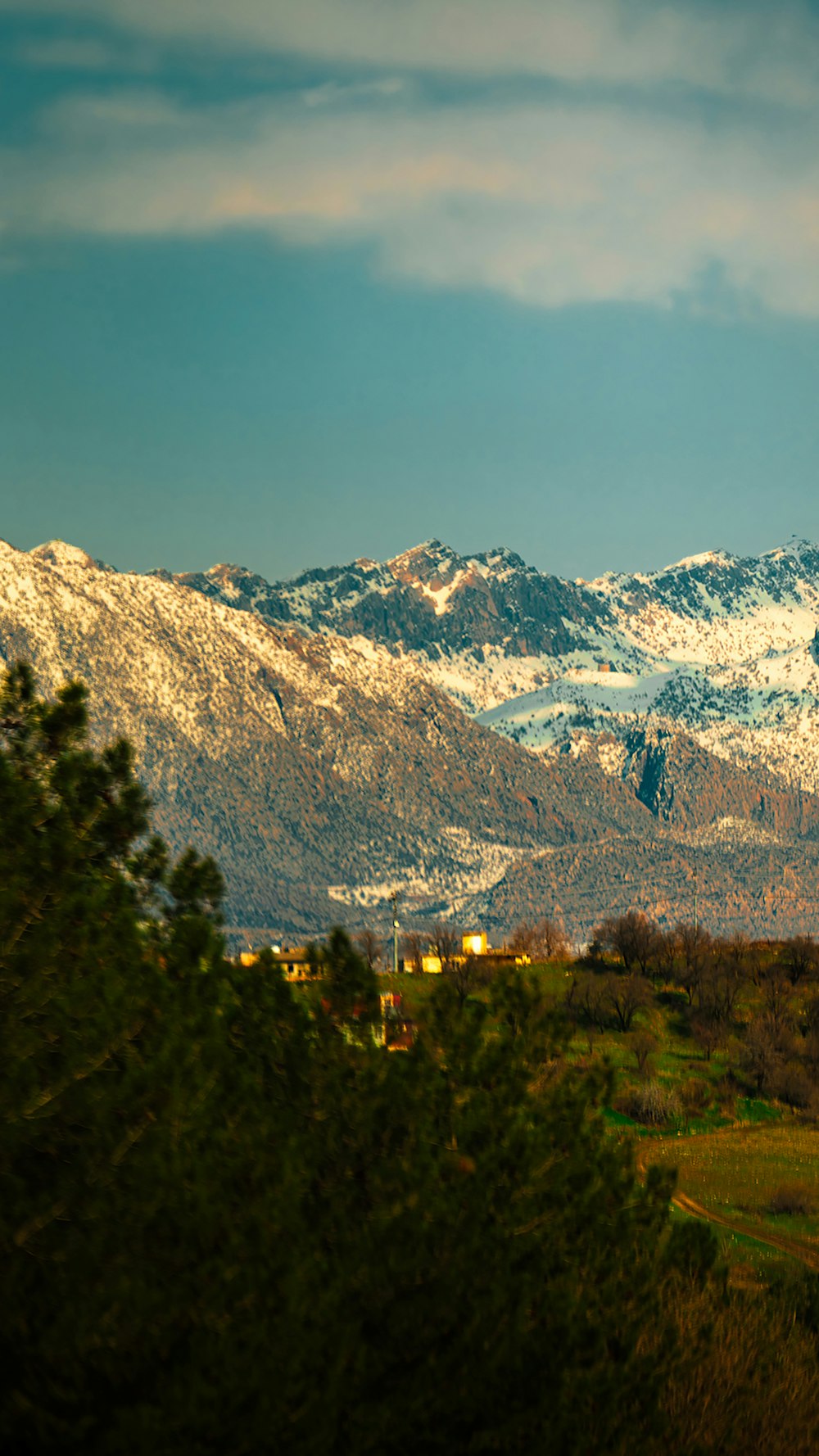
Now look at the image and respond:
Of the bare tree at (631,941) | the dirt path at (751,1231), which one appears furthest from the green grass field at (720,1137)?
the bare tree at (631,941)

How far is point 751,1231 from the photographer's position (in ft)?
285

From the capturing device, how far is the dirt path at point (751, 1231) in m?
81.2

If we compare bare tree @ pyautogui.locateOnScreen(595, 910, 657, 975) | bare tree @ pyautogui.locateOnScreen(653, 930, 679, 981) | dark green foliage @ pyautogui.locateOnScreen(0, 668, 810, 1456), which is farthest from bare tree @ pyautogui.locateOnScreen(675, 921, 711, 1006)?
dark green foliage @ pyautogui.locateOnScreen(0, 668, 810, 1456)

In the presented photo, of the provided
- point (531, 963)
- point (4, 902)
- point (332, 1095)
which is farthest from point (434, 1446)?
point (531, 963)

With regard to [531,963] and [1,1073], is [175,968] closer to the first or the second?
[1,1073]

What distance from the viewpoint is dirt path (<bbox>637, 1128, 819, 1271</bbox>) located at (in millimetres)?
81250

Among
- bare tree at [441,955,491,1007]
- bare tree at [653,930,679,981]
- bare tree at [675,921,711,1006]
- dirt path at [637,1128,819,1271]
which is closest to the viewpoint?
dirt path at [637,1128,819,1271]

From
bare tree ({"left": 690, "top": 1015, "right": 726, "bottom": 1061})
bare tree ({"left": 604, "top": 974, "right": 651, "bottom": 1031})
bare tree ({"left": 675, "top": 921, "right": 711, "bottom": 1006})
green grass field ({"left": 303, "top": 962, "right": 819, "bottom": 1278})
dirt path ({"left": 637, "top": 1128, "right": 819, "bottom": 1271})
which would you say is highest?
bare tree ({"left": 675, "top": 921, "right": 711, "bottom": 1006})

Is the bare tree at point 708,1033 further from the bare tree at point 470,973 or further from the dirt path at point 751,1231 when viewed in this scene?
the dirt path at point 751,1231

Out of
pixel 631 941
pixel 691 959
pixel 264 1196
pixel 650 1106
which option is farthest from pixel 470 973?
pixel 264 1196

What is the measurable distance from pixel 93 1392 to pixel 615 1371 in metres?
12.7

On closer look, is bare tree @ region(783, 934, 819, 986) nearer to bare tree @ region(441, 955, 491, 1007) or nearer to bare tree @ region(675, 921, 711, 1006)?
bare tree @ region(675, 921, 711, 1006)

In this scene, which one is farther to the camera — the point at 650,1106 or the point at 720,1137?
the point at 650,1106

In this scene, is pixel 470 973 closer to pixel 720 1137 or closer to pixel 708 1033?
pixel 708 1033
